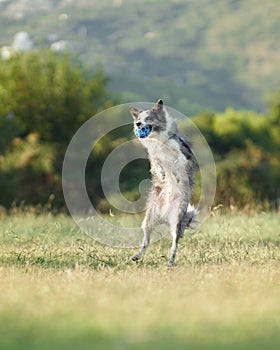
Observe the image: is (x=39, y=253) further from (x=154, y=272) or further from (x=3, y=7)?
(x=3, y=7)

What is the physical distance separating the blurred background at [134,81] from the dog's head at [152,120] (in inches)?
227

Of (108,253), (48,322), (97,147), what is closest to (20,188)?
(97,147)

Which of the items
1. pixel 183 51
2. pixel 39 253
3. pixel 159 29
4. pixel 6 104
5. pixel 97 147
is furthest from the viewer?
pixel 159 29

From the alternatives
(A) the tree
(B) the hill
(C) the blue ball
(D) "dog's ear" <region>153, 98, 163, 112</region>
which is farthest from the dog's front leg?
(B) the hill

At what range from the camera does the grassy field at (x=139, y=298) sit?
16.4 feet

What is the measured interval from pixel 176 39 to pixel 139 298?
16202 centimetres

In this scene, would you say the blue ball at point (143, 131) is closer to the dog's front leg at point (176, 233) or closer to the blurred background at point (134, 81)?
the dog's front leg at point (176, 233)

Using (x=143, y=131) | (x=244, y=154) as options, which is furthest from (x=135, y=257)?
→ (x=244, y=154)

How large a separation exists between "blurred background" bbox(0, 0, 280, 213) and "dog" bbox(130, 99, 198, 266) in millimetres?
5393

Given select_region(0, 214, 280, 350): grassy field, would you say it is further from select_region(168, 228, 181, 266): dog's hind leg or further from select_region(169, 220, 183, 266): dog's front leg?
select_region(169, 220, 183, 266): dog's front leg

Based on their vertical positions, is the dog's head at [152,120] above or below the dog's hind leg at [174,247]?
above

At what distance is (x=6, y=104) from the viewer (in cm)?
3541

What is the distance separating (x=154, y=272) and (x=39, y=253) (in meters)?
2.25

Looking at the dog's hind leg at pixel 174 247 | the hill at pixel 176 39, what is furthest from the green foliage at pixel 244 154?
the hill at pixel 176 39
